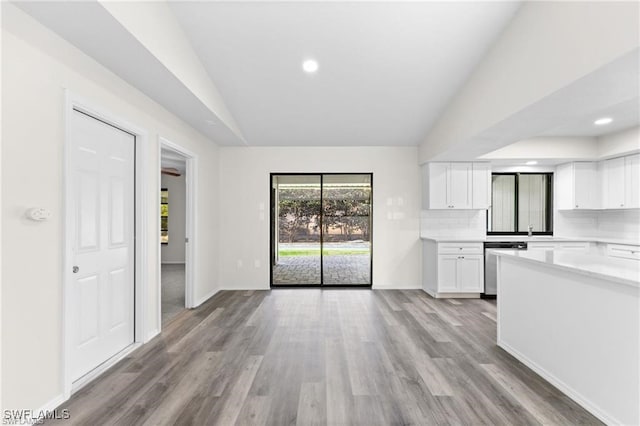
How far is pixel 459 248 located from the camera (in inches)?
204

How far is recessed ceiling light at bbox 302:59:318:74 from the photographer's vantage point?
3590 mm

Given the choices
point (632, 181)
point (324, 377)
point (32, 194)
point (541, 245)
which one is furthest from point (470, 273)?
point (32, 194)

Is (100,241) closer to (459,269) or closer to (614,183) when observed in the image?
(459,269)

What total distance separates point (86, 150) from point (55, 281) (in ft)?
3.53

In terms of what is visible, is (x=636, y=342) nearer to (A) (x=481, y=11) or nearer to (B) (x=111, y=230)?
(A) (x=481, y=11)

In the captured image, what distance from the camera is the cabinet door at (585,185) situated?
550cm

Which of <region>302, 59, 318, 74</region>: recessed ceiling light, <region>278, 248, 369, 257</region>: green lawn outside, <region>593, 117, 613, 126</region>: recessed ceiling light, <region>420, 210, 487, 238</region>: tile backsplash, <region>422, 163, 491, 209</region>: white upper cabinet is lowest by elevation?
<region>278, 248, 369, 257</region>: green lawn outside

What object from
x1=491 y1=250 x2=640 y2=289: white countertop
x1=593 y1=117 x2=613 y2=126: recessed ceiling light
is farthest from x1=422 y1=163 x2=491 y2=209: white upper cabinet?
x1=491 y1=250 x2=640 y2=289: white countertop

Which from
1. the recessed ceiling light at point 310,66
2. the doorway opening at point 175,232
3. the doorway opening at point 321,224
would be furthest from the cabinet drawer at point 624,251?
the doorway opening at point 175,232

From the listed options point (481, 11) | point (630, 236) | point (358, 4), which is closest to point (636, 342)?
point (481, 11)

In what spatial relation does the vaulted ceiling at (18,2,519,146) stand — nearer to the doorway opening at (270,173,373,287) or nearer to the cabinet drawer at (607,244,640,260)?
the doorway opening at (270,173,373,287)

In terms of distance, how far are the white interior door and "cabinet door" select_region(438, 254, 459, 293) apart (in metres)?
4.28

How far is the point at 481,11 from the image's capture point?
2.91 metres

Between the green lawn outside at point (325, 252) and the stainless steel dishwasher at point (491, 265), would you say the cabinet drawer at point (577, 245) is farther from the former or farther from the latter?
the green lawn outside at point (325, 252)
